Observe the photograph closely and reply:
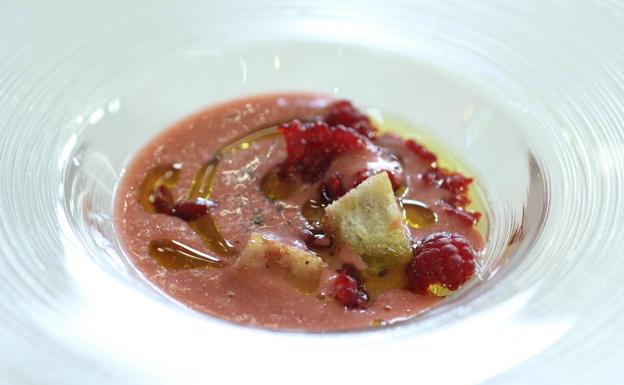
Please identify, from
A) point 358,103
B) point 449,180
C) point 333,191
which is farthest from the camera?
point 358,103

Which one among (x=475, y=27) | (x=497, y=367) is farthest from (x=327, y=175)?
(x=497, y=367)

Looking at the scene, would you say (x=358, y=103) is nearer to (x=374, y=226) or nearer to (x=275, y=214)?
(x=275, y=214)

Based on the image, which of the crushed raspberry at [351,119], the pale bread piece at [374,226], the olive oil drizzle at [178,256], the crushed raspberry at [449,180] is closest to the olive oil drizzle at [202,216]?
the olive oil drizzle at [178,256]

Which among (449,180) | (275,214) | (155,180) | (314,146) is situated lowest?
(155,180)

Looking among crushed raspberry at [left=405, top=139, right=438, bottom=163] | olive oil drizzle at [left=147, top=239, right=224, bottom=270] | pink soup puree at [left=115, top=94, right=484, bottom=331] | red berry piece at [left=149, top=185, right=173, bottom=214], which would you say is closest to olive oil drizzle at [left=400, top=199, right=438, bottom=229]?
pink soup puree at [left=115, top=94, right=484, bottom=331]

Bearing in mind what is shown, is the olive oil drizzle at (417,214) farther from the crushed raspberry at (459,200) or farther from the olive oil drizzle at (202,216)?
the olive oil drizzle at (202,216)

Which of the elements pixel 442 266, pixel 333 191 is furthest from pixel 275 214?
pixel 442 266

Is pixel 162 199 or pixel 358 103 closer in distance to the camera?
pixel 162 199
